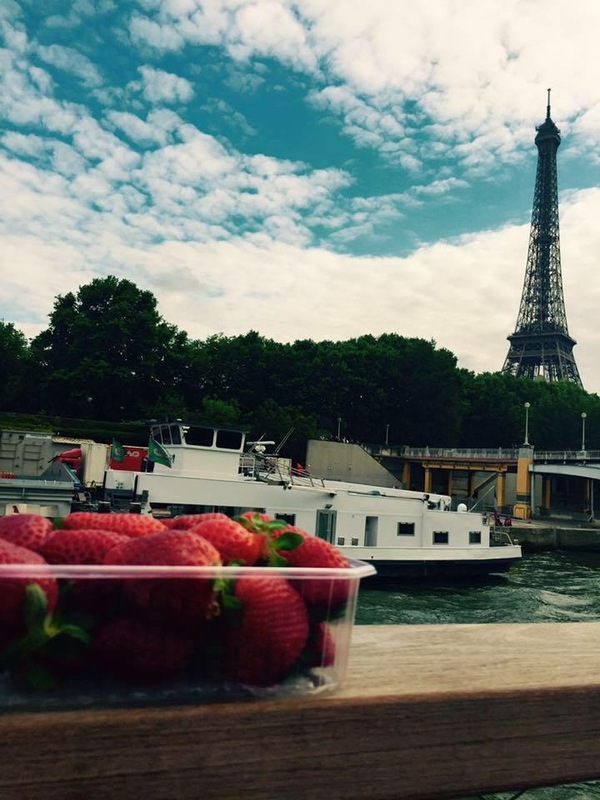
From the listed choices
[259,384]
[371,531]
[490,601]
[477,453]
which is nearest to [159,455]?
[371,531]

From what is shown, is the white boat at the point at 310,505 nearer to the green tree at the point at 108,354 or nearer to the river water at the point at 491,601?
the river water at the point at 491,601

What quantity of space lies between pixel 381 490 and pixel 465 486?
4033 centimetres

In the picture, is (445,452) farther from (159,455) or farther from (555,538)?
(159,455)

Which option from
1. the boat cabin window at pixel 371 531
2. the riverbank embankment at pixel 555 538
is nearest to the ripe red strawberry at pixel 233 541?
the boat cabin window at pixel 371 531

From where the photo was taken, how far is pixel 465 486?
58.3 meters

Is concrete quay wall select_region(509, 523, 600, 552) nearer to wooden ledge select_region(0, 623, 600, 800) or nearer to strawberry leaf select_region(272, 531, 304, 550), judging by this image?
wooden ledge select_region(0, 623, 600, 800)

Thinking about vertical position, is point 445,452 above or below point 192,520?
above

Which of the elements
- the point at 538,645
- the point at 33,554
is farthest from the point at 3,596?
the point at 538,645

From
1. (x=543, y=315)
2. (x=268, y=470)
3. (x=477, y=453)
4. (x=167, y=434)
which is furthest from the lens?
(x=543, y=315)

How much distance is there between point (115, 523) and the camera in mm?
1206

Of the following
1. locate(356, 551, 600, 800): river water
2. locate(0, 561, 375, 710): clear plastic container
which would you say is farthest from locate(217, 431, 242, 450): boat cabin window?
locate(0, 561, 375, 710): clear plastic container

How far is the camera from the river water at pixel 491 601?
14688 millimetres

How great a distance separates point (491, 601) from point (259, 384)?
38.2 m

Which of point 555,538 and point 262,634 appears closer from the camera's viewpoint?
point 262,634
